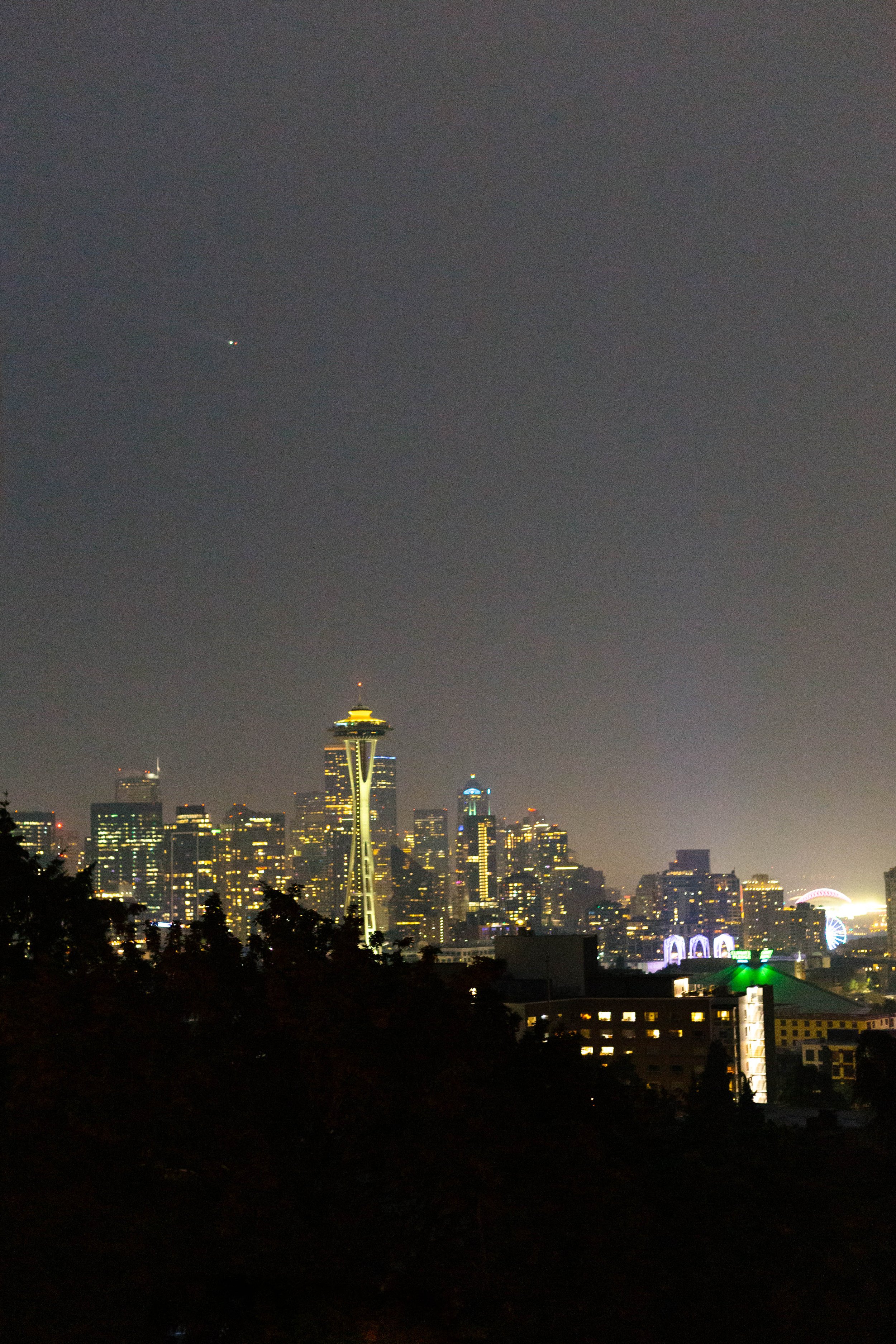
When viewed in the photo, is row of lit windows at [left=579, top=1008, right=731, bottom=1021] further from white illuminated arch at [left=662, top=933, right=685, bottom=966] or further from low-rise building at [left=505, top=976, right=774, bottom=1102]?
white illuminated arch at [left=662, top=933, right=685, bottom=966]

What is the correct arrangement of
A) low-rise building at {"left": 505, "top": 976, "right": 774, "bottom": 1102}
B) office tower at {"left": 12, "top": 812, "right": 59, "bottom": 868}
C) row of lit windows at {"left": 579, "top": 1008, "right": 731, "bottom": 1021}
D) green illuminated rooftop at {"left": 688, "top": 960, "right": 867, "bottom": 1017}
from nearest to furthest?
low-rise building at {"left": 505, "top": 976, "right": 774, "bottom": 1102}
row of lit windows at {"left": 579, "top": 1008, "right": 731, "bottom": 1021}
green illuminated rooftop at {"left": 688, "top": 960, "right": 867, "bottom": 1017}
office tower at {"left": 12, "top": 812, "right": 59, "bottom": 868}

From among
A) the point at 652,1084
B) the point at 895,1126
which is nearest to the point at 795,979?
the point at 652,1084

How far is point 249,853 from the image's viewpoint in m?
176

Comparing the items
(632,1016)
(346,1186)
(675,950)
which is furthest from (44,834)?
(346,1186)

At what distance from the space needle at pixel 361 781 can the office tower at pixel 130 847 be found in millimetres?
67750

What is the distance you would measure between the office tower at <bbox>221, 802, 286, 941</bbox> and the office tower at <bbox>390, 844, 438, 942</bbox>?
615 inches

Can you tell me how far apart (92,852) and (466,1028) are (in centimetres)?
16621

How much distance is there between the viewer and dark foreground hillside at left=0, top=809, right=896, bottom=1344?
8.94 m

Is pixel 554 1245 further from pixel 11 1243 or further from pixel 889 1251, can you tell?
pixel 11 1243

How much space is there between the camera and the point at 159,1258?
905 centimetres

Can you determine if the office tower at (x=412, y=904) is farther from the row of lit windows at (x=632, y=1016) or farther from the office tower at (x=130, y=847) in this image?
the row of lit windows at (x=632, y=1016)

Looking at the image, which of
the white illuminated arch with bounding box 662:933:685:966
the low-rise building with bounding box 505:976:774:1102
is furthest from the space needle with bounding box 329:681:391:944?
the white illuminated arch with bounding box 662:933:685:966

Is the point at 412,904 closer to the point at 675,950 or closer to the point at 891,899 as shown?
the point at 675,950

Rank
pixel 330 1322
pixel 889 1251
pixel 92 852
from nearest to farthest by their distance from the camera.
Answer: pixel 330 1322 → pixel 889 1251 → pixel 92 852
